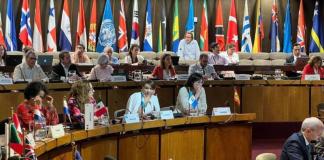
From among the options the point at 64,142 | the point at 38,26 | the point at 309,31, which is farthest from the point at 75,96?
the point at 309,31

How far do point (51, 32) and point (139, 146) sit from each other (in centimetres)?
704

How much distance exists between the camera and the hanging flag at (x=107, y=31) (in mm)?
12971

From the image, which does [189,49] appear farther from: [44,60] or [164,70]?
[44,60]

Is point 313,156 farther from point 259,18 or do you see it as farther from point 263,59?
point 259,18

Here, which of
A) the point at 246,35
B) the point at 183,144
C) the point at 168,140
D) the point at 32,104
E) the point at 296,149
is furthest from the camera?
the point at 246,35

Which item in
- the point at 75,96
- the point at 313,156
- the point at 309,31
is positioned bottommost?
the point at 313,156

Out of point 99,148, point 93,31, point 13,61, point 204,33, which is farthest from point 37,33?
point 99,148

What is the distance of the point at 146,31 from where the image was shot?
1330cm

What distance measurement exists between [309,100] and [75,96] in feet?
15.7

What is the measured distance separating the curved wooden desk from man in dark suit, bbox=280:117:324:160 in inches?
70.0

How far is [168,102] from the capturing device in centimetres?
912

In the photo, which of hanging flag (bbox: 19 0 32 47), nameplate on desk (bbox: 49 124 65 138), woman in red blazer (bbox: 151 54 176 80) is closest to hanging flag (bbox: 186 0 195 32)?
hanging flag (bbox: 19 0 32 47)

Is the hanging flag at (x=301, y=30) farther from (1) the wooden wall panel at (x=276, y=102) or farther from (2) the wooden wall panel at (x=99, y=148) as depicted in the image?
(2) the wooden wall panel at (x=99, y=148)

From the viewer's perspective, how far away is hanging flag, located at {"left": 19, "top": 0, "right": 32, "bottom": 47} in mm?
12078
